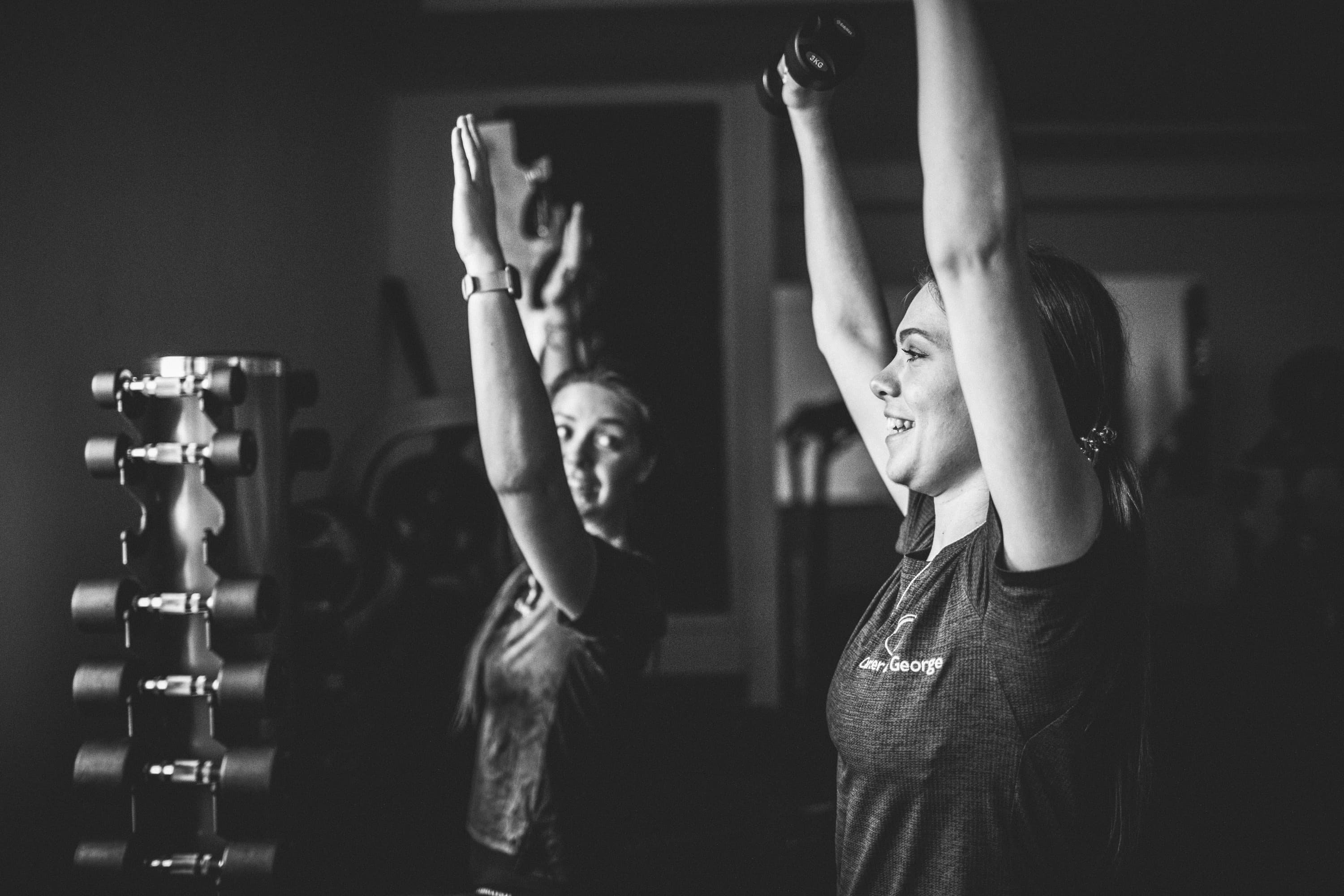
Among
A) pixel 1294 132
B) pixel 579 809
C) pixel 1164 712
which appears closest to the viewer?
pixel 579 809

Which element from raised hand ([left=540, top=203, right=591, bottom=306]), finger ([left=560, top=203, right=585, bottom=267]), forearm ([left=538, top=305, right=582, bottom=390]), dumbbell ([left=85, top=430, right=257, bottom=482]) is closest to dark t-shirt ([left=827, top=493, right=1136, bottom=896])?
dumbbell ([left=85, top=430, right=257, bottom=482])

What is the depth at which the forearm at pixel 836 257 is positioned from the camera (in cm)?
123

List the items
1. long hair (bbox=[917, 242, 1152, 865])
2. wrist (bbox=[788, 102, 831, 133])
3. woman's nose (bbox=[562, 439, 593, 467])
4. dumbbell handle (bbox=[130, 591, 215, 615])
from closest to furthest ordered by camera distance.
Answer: long hair (bbox=[917, 242, 1152, 865]), wrist (bbox=[788, 102, 831, 133]), dumbbell handle (bbox=[130, 591, 215, 615]), woman's nose (bbox=[562, 439, 593, 467])

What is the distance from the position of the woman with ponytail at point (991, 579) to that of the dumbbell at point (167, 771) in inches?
29.5

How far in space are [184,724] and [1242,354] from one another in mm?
6736

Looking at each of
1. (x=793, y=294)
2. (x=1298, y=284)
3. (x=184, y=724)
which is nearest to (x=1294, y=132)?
(x=1298, y=284)

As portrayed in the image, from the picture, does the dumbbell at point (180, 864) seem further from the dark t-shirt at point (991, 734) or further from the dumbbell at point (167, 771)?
the dark t-shirt at point (991, 734)

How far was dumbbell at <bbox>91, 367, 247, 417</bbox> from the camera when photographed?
4.28ft

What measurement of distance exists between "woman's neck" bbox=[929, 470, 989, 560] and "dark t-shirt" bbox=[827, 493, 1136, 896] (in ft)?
0.13

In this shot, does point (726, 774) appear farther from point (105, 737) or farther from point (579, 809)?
point (105, 737)

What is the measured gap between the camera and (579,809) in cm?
131

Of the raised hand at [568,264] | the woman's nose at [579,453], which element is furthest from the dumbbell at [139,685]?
the raised hand at [568,264]

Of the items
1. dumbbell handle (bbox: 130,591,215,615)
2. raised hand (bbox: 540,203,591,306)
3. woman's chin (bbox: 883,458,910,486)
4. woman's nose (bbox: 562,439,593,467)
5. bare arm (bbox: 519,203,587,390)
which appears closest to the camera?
woman's chin (bbox: 883,458,910,486)

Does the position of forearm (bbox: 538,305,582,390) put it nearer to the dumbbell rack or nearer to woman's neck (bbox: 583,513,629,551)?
woman's neck (bbox: 583,513,629,551)
